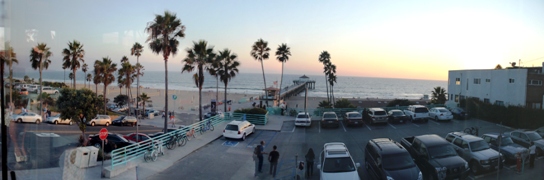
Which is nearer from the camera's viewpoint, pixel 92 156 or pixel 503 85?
pixel 92 156

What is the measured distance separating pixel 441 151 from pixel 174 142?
9.16m

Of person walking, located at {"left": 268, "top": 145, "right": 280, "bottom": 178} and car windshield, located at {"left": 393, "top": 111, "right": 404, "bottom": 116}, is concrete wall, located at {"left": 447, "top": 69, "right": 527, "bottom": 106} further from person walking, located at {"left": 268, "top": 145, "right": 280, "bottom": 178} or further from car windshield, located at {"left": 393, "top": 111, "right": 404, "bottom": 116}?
person walking, located at {"left": 268, "top": 145, "right": 280, "bottom": 178}

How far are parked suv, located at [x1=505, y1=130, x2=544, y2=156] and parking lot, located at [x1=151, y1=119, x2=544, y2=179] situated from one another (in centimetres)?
42

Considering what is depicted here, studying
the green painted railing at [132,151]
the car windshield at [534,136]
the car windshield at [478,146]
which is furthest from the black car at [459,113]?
the green painted railing at [132,151]

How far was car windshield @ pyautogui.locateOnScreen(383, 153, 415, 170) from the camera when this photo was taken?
27.3 ft

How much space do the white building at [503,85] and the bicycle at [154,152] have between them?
1141 centimetres

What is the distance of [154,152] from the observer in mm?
10945

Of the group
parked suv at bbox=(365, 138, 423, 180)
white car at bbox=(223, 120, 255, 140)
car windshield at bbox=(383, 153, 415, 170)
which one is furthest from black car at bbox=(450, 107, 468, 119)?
white car at bbox=(223, 120, 255, 140)

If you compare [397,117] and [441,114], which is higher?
[441,114]

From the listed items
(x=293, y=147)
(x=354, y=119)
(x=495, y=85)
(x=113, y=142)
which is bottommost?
(x=293, y=147)

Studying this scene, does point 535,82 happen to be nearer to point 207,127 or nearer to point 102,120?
point 207,127

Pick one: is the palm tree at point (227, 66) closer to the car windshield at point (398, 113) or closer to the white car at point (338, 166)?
the car windshield at point (398, 113)

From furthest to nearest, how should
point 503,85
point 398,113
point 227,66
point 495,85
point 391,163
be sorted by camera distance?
point 227,66 → point 398,113 → point 495,85 → point 503,85 → point 391,163

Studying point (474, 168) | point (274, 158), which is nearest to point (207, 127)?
point (274, 158)
